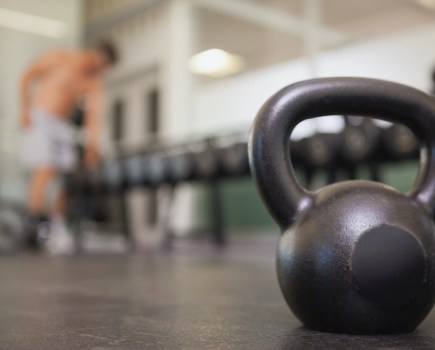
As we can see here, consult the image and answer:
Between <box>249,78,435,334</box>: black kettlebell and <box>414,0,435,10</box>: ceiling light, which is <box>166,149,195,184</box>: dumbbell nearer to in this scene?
<box>414,0,435,10</box>: ceiling light

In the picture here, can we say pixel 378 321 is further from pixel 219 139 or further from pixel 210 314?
pixel 219 139

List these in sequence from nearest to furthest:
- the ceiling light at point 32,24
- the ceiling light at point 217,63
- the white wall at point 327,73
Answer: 1. the white wall at point 327,73
2. the ceiling light at point 32,24
3. the ceiling light at point 217,63

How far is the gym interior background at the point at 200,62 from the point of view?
402 cm

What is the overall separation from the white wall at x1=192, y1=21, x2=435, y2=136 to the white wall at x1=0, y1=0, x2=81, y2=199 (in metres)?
1.53

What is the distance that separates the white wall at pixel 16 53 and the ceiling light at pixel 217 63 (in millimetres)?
1286

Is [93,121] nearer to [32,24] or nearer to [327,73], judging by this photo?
[327,73]

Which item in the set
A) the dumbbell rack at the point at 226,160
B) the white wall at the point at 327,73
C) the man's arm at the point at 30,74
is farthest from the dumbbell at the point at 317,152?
the man's arm at the point at 30,74

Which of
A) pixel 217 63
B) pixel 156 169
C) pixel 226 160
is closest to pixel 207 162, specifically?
pixel 226 160

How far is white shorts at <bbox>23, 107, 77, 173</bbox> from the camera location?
3355 millimetres

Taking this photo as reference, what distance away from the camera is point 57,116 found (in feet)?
11.3

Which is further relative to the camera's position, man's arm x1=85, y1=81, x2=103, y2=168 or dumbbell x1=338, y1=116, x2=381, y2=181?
man's arm x1=85, y1=81, x2=103, y2=168

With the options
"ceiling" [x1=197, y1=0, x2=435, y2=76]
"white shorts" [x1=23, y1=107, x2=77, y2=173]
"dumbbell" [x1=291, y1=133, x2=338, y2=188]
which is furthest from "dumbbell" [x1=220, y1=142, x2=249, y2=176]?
"ceiling" [x1=197, y1=0, x2=435, y2=76]

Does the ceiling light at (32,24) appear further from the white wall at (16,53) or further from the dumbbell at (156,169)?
the dumbbell at (156,169)

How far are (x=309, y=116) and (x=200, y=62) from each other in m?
5.42
